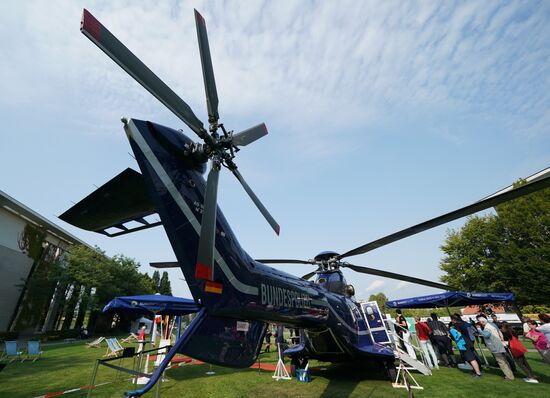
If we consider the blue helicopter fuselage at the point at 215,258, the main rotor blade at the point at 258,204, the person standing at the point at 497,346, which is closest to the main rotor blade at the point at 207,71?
the blue helicopter fuselage at the point at 215,258

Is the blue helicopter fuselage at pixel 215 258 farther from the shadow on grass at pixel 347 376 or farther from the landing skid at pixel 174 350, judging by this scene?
the shadow on grass at pixel 347 376

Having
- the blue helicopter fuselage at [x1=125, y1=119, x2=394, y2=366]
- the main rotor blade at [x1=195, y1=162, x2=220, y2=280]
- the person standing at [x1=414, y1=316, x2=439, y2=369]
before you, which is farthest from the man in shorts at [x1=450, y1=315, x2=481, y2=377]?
the main rotor blade at [x1=195, y1=162, x2=220, y2=280]

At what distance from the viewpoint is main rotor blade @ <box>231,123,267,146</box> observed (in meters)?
4.75

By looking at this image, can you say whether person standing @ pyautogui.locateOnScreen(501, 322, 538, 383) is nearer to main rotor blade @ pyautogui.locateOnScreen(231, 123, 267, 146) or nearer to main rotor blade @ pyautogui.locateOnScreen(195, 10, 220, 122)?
main rotor blade @ pyautogui.locateOnScreen(231, 123, 267, 146)

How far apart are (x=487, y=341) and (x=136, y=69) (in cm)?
1221

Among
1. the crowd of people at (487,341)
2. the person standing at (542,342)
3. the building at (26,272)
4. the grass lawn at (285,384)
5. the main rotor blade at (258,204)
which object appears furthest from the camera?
the building at (26,272)

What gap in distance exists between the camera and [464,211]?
18.8ft

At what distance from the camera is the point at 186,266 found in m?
4.25

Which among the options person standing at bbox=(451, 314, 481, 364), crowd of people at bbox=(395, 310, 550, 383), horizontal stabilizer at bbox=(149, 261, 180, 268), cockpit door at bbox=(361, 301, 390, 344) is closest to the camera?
crowd of people at bbox=(395, 310, 550, 383)

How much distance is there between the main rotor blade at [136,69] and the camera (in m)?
2.72

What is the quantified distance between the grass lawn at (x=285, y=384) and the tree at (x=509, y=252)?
19.7 metres

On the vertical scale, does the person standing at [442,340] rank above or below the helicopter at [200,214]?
below

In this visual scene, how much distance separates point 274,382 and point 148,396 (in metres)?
3.77

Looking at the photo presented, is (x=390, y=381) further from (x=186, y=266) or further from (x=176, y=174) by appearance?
(x=176, y=174)
